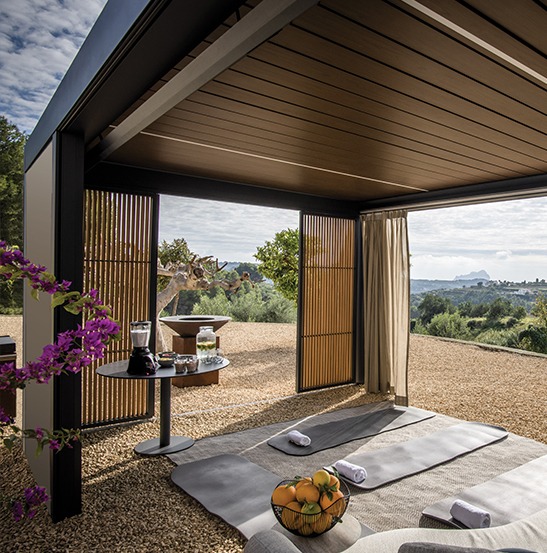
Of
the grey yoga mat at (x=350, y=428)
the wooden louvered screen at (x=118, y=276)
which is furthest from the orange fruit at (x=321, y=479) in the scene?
the wooden louvered screen at (x=118, y=276)

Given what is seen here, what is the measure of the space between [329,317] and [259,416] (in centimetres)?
179

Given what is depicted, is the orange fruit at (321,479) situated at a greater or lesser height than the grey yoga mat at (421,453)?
greater

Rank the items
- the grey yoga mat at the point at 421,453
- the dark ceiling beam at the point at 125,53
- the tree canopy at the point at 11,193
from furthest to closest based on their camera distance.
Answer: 1. the tree canopy at the point at 11,193
2. the grey yoga mat at the point at 421,453
3. the dark ceiling beam at the point at 125,53

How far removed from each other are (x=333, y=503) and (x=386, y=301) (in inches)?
154

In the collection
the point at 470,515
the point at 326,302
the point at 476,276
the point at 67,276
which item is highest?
the point at 476,276

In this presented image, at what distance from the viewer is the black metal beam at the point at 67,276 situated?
2.74 meters

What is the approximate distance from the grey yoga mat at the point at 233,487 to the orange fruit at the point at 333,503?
535 millimetres

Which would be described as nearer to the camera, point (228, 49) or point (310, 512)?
point (228, 49)

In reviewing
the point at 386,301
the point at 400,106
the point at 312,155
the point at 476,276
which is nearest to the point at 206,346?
the point at 312,155

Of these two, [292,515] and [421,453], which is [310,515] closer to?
[292,515]

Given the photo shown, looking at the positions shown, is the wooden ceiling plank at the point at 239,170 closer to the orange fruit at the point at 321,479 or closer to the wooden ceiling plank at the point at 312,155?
the wooden ceiling plank at the point at 312,155

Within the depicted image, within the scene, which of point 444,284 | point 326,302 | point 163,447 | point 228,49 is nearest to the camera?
point 228,49

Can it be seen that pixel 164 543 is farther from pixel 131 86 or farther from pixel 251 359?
pixel 251 359

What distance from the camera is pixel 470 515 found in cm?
267
